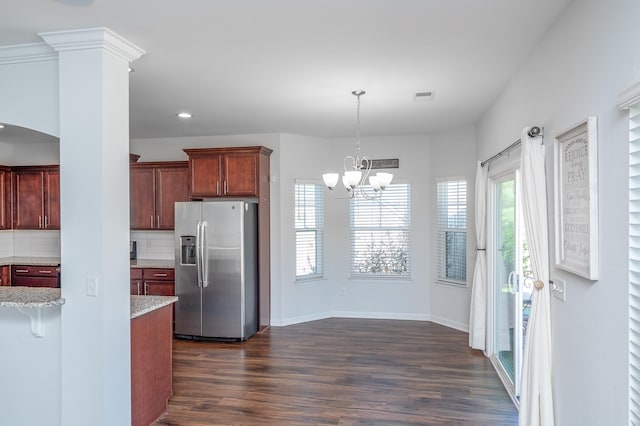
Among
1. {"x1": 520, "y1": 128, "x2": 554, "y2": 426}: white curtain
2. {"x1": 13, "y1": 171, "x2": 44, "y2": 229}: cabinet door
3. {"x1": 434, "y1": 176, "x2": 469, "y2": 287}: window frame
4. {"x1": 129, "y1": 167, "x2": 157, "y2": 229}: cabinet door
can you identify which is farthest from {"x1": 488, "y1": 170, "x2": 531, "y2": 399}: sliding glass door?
{"x1": 13, "y1": 171, "x2": 44, "y2": 229}: cabinet door

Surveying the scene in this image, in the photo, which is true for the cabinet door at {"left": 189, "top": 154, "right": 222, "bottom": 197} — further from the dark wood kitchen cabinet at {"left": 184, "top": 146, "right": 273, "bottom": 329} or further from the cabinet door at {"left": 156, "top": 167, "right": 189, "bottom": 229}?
the cabinet door at {"left": 156, "top": 167, "right": 189, "bottom": 229}

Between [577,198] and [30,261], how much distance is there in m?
6.66

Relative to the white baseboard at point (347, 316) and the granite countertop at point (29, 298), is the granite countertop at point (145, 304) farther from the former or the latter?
the white baseboard at point (347, 316)

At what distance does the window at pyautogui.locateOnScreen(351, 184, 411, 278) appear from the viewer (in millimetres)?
6551

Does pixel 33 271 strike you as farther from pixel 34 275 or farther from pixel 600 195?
pixel 600 195

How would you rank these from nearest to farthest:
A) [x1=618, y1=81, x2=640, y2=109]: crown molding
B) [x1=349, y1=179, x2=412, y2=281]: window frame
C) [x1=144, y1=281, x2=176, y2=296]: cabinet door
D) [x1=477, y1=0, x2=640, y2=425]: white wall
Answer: [x1=618, y1=81, x2=640, y2=109]: crown molding → [x1=477, y1=0, x2=640, y2=425]: white wall → [x1=144, y1=281, x2=176, y2=296]: cabinet door → [x1=349, y1=179, x2=412, y2=281]: window frame

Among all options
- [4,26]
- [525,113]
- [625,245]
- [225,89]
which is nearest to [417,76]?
[525,113]

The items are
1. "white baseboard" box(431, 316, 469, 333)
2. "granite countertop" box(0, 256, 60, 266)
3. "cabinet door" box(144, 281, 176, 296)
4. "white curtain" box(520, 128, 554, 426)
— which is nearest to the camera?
"white curtain" box(520, 128, 554, 426)

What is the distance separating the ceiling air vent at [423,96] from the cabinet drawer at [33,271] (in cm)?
511

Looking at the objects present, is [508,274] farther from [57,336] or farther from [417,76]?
[57,336]

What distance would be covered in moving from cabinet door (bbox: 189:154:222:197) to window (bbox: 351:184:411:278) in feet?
6.95

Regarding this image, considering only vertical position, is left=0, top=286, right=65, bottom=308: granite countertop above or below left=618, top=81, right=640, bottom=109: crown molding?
below

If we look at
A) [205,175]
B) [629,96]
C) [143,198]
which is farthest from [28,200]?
[629,96]

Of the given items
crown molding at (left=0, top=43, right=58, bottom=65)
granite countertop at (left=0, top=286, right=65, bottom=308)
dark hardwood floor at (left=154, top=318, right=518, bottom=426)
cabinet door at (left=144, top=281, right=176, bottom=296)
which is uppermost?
crown molding at (left=0, top=43, right=58, bottom=65)
